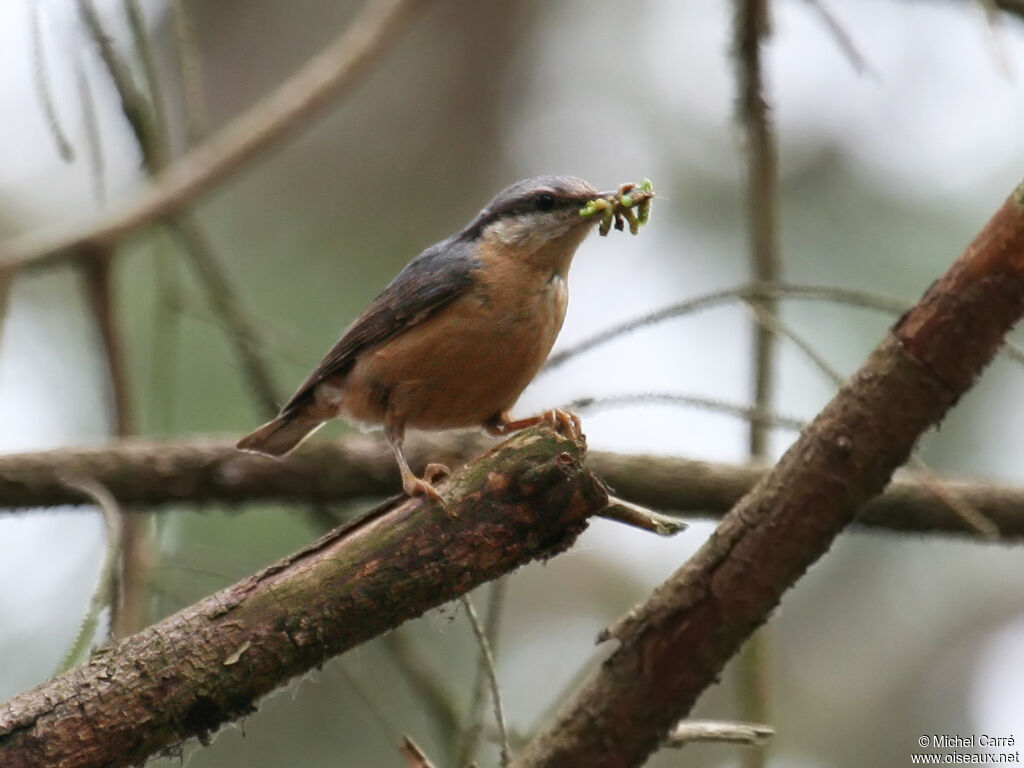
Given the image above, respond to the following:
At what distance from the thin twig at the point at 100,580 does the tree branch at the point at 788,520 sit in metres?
1.16

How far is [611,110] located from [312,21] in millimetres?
2719

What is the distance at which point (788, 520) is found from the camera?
2.98m

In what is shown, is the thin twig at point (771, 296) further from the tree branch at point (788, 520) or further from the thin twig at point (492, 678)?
the thin twig at point (492, 678)

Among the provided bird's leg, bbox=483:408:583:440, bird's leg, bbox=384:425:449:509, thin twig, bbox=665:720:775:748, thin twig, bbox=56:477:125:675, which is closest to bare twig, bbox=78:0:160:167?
thin twig, bbox=56:477:125:675

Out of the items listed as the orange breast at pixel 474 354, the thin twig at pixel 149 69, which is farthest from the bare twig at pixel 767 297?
the thin twig at pixel 149 69

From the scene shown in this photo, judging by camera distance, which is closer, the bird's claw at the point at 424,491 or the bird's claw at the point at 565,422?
the bird's claw at the point at 424,491

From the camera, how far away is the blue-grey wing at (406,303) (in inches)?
164

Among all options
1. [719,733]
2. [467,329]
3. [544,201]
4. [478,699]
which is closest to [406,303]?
[467,329]

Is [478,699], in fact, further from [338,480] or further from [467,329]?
[338,480]

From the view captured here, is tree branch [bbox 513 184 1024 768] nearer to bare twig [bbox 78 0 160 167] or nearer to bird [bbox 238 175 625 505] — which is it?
bird [bbox 238 175 625 505]

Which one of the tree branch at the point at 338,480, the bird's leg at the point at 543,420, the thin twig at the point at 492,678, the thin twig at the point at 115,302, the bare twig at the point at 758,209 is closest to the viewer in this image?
the thin twig at the point at 492,678

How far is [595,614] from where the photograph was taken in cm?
859

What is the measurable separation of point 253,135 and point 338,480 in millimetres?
1494

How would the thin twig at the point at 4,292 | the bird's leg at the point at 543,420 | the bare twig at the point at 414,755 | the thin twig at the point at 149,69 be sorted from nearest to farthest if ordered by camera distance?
the bare twig at the point at 414,755
the thin twig at the point at 149,69
the bird's leg at the point at 543,420
the thin twig at the point at 4,292
